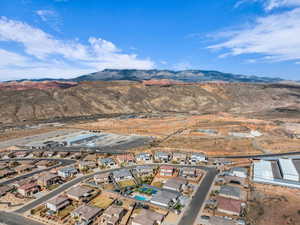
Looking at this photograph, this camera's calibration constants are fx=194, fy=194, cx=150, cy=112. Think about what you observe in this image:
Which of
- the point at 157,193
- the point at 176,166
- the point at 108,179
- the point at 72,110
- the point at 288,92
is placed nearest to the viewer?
the point at 157,193

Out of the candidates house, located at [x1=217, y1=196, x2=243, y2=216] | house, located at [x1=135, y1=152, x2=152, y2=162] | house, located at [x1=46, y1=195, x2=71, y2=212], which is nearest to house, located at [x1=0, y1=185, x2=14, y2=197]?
house, located at [x1=46, y1=195, x2=71, y2=212]

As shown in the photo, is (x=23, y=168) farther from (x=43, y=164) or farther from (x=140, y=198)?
(x=140, y=198)

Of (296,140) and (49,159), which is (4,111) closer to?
(49,159)

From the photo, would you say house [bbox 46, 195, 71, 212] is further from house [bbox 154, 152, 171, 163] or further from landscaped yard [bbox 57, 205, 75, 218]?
house [bbox 154, 152, 171, 163]

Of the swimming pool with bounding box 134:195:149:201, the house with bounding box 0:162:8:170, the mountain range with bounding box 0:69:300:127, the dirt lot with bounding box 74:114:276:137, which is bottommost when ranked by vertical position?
the swimming pool with bounding box 134:195:149:201

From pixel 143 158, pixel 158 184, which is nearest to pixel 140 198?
pixel 158 184

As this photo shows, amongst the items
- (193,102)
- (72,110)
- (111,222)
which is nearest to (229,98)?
(193,102)

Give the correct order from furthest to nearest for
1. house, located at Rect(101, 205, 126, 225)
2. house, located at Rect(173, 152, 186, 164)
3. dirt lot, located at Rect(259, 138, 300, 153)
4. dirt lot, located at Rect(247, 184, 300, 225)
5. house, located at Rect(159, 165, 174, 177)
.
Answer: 1. dirt lot, located at Rect(259, 138, 300, 153)
2. house, located at Rect(173, 152, 186, 164)
3. house, located at Rect(159, 165, 174, 177)
4. dirt lot, located at Rect(247, 184, 300, 225)
5. house, located at Rect(101, 205, 126, 225)
